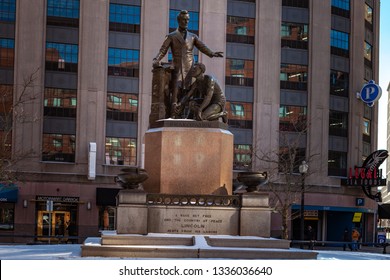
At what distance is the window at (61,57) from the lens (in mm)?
58312

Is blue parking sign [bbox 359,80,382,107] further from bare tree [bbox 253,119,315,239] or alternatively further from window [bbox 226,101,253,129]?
window [bbox 226,101,253,129]

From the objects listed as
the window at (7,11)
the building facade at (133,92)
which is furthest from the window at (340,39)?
the window at (7,11)

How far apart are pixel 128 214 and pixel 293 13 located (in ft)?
154

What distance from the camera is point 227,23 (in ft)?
204

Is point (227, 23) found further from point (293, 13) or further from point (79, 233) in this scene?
point (79, 233)

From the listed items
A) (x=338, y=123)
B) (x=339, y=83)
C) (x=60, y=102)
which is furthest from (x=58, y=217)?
(x=339, y=83)

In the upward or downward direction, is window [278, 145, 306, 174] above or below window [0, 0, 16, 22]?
below

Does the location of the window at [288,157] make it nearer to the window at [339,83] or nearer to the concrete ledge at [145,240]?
the window at [339,83]

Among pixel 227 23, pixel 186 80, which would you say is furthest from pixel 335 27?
pixel 186 80

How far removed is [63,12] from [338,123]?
25.2 meters

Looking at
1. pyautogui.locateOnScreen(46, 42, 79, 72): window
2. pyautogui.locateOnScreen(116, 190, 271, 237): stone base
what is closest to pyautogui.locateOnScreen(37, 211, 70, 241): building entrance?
pyautogui.locateOnScreen(46, 42, 79, 72): window

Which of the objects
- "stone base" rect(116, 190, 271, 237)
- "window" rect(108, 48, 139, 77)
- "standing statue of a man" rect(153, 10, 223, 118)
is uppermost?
"window" rect(108, 48, 139, 77)

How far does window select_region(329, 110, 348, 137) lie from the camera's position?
213ft

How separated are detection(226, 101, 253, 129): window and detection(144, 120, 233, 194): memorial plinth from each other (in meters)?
39.9
